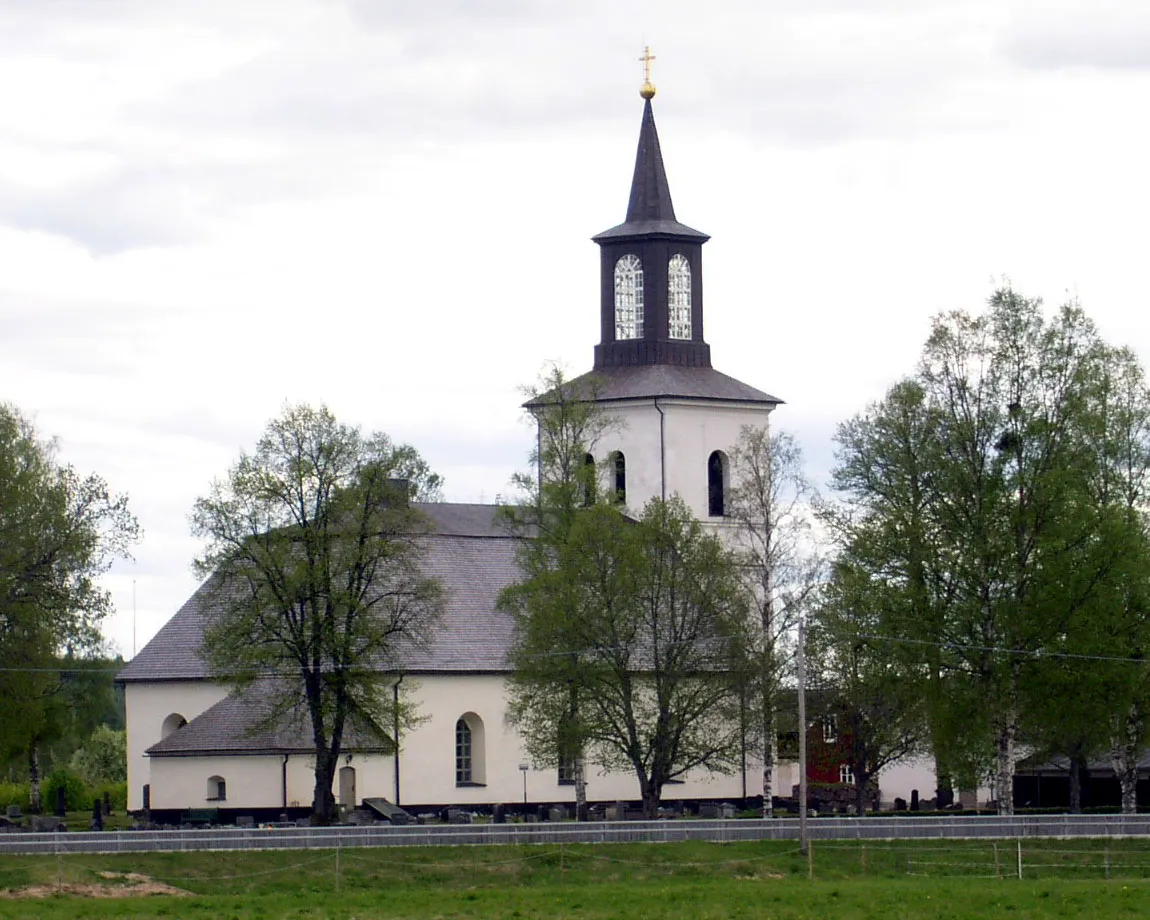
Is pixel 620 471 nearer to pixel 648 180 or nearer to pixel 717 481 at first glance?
pixel 717 481

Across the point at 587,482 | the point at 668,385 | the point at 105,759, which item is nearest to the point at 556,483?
the point at 587,482

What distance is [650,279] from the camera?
244ft

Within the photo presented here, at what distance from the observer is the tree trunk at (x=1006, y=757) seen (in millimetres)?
55469

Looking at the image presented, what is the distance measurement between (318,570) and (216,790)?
10.0m

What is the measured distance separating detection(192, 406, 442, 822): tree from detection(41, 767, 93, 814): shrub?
19918 millimetres

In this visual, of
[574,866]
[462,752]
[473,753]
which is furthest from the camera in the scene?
[473,753]

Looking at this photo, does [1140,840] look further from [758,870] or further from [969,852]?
[758,870]

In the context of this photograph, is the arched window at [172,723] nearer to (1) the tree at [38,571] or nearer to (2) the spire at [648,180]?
(1) the tree at [38,571]

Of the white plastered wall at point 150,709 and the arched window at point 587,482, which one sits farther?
→ the white plastered wall at point 150,709

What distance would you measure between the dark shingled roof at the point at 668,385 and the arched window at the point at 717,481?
6.63 feet

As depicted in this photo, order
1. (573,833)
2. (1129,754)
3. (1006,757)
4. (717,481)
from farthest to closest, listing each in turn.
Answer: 1. (717,481)
2. (1129,754)
3. (1006,757)
4. (573,833)

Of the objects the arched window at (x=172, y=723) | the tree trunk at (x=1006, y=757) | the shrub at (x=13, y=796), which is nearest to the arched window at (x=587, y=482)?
the arched window at (x=172, y=723)

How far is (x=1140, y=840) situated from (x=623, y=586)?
50.8 feet

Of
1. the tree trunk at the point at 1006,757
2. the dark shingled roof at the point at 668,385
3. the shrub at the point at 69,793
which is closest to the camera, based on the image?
the tree trunk at the point at 1006,757
